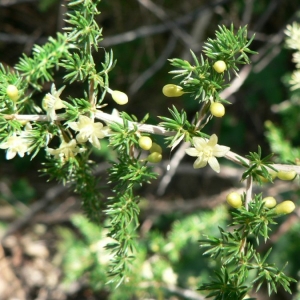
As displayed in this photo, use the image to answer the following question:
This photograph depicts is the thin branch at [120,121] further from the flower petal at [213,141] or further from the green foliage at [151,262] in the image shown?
the green foliage at [151,262]

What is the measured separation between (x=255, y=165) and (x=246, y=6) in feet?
6.89

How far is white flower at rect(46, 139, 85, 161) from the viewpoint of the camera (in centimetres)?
123

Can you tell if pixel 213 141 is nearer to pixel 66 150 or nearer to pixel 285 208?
pixel 285 208

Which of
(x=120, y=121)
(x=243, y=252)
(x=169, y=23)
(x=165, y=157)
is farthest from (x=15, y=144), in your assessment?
(x=165, y=157)

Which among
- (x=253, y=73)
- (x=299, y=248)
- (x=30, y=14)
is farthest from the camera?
(x=30, y=14)

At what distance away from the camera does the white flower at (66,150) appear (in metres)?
1.23

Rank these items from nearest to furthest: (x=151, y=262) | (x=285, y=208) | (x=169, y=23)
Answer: (x=285, y=208) < (x=151, y=262) < (x=169, y=23)

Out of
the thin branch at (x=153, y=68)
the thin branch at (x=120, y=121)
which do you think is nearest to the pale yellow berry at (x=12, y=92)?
the thin branch at (x=120, y=121)

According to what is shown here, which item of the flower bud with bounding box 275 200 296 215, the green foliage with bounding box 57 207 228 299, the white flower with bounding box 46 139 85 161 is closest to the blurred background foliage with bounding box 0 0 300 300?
the green foliage with bounding box 57 207 228 299

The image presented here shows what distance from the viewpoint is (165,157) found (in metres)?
3.54

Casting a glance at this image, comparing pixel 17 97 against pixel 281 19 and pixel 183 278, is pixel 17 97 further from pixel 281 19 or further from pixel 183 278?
pixel 281 19

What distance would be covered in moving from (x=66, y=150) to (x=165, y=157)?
2327mm

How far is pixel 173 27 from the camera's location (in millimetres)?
2965

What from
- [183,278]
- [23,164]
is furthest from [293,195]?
[23,164]
